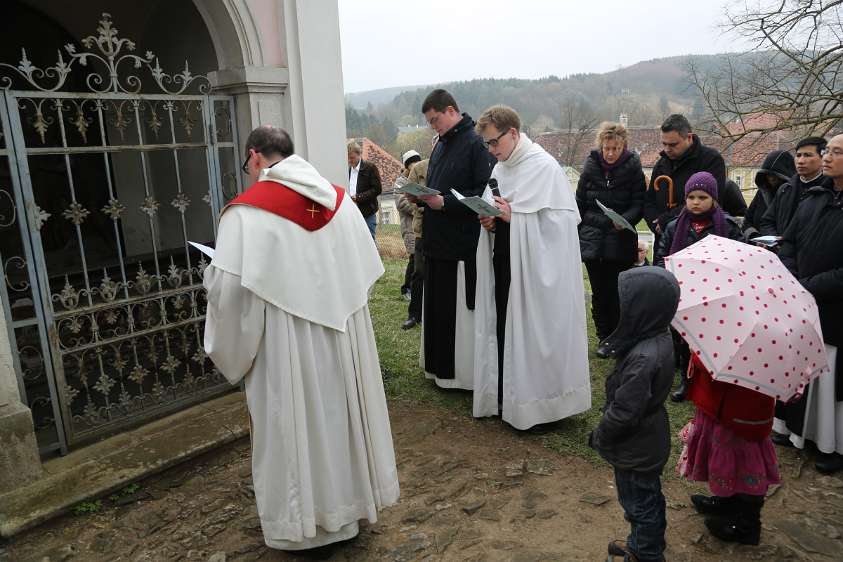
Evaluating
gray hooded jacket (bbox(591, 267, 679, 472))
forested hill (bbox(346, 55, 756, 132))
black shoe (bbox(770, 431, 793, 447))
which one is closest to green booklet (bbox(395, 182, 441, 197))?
gray hooded jacket (bbox(591, 267, 679, 472))

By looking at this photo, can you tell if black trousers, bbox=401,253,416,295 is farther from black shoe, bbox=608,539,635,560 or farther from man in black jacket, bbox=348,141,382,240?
black shoe, bbox=608,539,635,560

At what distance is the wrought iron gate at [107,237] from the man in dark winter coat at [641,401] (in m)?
2.95

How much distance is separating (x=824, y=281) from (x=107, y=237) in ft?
21.6

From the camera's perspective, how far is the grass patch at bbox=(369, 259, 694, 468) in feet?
13.6

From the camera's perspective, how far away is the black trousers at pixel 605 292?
547 cm

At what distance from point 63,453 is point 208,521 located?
1119 mm

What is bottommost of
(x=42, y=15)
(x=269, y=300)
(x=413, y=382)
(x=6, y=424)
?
(x=413, y=382)

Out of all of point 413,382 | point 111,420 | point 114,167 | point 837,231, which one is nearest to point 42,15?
point 114,167

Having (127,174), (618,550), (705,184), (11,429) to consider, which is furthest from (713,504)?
(127,174)

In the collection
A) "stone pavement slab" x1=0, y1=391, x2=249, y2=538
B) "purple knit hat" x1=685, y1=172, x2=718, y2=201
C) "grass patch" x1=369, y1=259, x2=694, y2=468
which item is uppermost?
"purple knit hat" x1=685, y1=172, x2=718, y2=201

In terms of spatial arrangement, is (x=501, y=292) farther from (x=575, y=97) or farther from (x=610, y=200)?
(x=575, y=97)

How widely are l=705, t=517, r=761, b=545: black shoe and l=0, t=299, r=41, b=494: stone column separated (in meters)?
3.60

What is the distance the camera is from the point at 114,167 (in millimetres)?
6453

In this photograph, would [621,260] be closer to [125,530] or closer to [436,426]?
[436,426]
